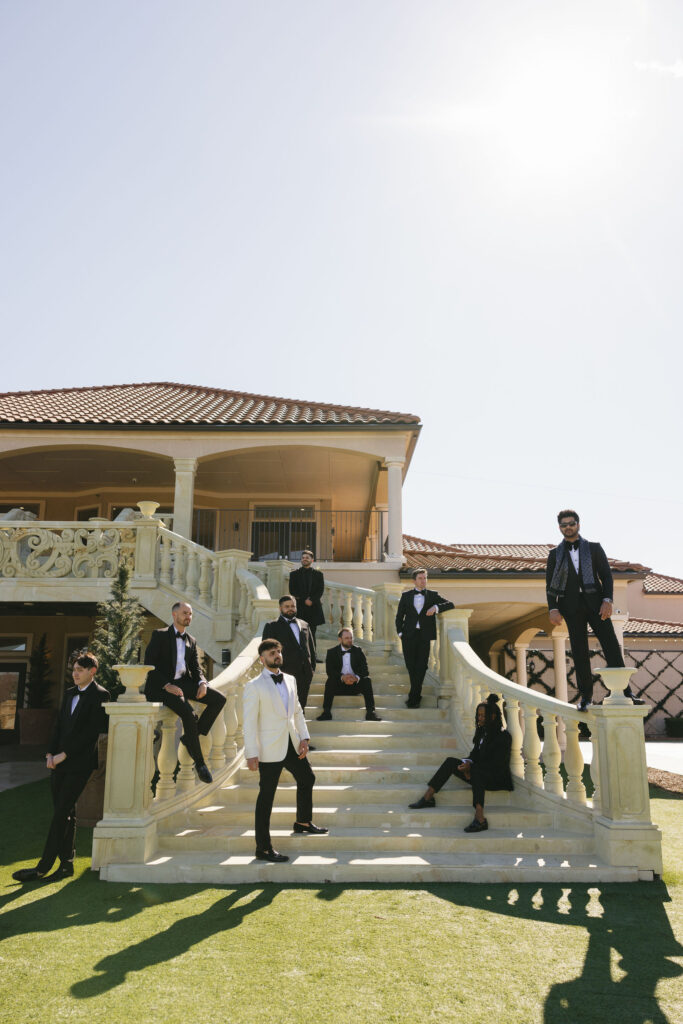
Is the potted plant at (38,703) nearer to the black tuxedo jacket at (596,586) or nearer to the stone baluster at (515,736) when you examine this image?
the stone baluster at (515,736)

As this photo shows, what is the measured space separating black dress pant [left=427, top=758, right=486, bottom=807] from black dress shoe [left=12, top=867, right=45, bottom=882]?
3369 millimetres

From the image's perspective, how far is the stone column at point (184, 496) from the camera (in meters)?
14.4

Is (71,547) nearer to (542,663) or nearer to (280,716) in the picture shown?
(280,716)

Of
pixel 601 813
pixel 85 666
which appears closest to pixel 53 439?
pixel 85 666

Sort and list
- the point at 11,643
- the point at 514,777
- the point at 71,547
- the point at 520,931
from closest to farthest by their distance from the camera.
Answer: the point at 520,931 → the point at 514,777 → the point at 71,547 → the point at 11,643

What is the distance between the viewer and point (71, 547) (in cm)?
1235

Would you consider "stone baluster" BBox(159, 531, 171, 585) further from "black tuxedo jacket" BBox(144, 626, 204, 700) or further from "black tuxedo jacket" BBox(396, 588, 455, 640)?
"black tuxedo jacket" BBox(144, 626, 204, 700)

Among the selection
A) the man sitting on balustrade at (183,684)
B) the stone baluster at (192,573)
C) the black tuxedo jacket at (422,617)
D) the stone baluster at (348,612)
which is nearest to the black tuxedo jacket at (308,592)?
the black tuxedo jacket at (422,617)

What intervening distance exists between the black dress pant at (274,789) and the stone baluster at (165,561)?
255 inches

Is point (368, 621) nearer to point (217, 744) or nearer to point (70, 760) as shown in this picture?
point (217, 744)

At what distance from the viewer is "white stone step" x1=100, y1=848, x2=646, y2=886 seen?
5211 millimetres

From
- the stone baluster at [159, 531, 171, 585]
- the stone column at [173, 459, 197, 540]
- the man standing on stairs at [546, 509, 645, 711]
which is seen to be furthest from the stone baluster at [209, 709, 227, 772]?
the stone column at [173, 459, 197, 540]

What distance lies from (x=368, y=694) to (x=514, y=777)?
2132 mm

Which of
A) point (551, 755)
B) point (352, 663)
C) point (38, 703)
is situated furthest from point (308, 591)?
point (38, 703)
